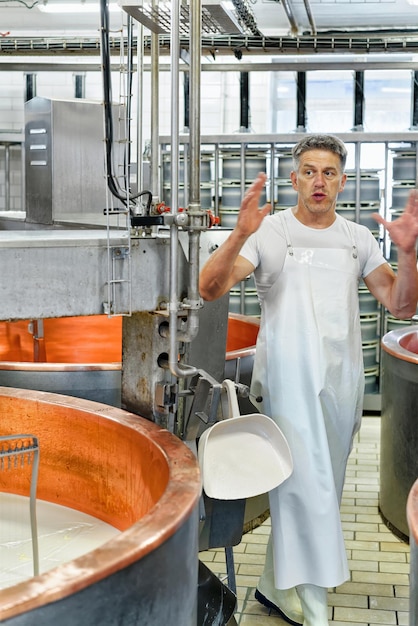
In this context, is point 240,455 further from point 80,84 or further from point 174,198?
point 80,84

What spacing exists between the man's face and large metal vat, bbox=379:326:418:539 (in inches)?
46.3

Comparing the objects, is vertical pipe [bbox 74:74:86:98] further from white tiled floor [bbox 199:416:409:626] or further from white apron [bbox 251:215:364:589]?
white apron [bbox 251:215:364:589]

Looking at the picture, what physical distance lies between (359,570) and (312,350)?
1.26 m

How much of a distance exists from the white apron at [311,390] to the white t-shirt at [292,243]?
2 cm

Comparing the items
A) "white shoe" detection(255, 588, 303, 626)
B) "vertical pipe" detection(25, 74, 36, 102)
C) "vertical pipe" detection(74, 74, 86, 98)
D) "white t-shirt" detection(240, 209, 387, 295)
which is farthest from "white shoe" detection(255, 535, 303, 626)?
"vertical pipe" detection(25, 74, 36, 102)

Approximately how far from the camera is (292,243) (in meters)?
2.66

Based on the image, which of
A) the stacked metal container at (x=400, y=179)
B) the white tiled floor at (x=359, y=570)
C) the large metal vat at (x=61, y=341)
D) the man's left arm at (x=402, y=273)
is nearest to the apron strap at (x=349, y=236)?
the man's left arm at (x=402, y=273)

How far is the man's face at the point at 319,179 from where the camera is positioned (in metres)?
2.62

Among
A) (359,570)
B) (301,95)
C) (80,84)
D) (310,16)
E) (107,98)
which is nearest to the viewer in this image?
(107,98)

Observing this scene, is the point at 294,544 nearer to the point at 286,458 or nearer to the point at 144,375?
the point at 286,458

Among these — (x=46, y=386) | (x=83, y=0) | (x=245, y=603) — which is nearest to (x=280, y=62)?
(x=83, y=0)

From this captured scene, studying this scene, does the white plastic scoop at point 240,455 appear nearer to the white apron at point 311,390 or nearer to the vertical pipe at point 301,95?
the white apron at point 311,390

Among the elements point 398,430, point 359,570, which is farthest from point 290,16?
point 359,570

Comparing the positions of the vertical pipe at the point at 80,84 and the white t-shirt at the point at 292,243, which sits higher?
the vertical pipe at the point at 80,84
